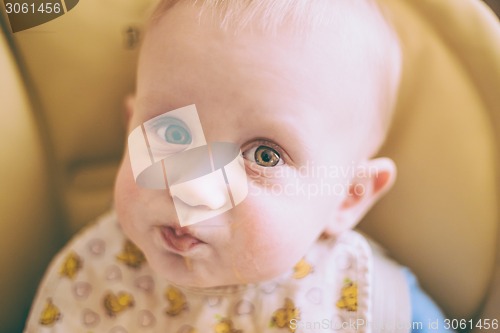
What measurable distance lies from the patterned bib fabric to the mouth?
0.31 feet

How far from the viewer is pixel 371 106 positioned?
1.85ft

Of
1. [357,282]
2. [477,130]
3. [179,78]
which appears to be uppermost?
[179,78]

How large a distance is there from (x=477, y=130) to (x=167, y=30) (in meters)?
0.33

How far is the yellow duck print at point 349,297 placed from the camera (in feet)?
1.94

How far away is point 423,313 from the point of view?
0.61 m

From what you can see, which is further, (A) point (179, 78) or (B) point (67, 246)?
(B) point (67, 246)

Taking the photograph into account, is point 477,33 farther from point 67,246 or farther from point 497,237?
point 67,246

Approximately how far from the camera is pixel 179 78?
0.51 metres

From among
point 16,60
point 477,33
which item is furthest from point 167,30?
point 477,33

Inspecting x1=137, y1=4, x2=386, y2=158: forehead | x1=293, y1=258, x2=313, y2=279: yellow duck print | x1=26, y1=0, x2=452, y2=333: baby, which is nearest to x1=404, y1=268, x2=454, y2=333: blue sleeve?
x1=26, y1=0, x2=452, y2=333: baby

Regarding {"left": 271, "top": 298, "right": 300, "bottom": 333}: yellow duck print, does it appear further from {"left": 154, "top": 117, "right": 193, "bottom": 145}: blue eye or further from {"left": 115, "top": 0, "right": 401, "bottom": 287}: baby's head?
{"left": 154, "top": 117, "right": 193, "bottom": 145}: blue eye

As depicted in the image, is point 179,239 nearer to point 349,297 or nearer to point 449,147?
point 349,297

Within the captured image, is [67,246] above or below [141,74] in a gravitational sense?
below

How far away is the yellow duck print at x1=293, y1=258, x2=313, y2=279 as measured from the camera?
0.61 metres
